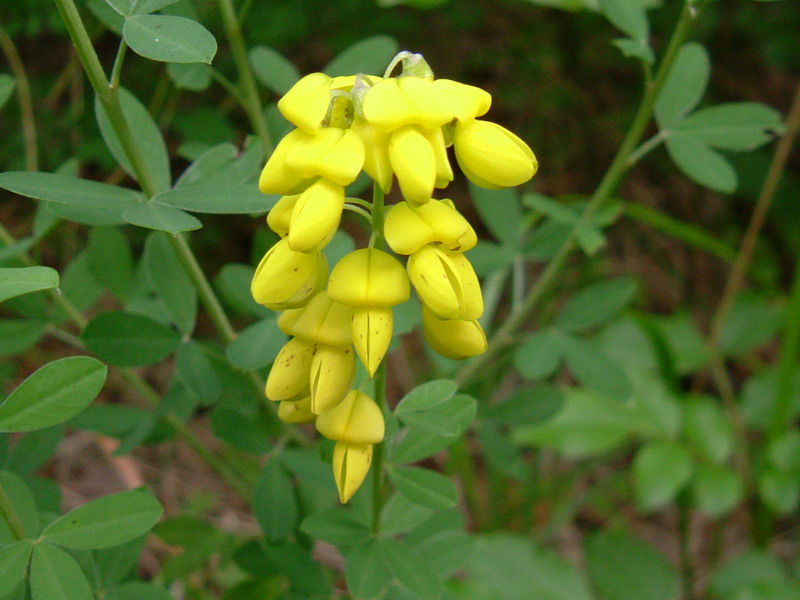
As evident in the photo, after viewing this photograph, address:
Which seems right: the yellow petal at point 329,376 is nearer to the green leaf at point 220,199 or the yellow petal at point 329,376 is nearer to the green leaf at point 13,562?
the green leaf at point 220,199

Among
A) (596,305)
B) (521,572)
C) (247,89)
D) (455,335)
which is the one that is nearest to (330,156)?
(455,335)

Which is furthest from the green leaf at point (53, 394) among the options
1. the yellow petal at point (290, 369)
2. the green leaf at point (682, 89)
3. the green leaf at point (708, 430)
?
the green leaf at point (708, 430)

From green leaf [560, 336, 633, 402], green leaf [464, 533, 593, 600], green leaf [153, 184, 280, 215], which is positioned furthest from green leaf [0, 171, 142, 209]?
green leaf [464, 533, 593, 600]

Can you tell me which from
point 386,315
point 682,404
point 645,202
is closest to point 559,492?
point 682,404

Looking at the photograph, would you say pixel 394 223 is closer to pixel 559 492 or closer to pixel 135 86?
pixel 135 86

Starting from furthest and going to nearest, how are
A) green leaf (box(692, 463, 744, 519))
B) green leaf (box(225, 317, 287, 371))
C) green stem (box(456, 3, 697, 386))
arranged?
1. green leaf (box(692, 463, 744, 519))
2. green stem (box(456, 3, 697, 386))
3. green leaf (box(225, 317, 287, 371))

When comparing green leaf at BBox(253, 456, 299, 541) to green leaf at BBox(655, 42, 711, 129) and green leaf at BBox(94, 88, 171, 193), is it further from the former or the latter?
A: green leaf at BBox(655, 42, 711, 129)
